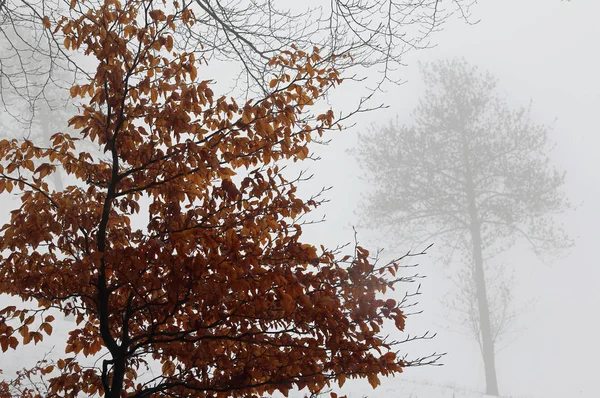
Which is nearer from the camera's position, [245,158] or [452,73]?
[245,158]

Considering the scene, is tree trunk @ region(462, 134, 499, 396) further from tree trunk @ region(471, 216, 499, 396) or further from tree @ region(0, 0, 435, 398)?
tree @ region(0, 0, 435, 398)

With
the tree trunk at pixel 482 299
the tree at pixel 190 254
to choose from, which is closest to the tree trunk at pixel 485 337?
the tree trunk at pixel 482 299

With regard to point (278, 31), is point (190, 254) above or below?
below

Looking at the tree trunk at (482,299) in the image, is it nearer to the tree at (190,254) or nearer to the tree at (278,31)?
the tree at (278,31)

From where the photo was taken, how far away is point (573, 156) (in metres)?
51.5

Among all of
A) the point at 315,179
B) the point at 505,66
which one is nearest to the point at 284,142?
the point at 315,179

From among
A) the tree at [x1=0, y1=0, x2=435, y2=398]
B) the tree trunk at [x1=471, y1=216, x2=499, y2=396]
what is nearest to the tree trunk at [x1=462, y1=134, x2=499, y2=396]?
the tree trunk at [x1=471, y1=216, x2=499, y2=396]

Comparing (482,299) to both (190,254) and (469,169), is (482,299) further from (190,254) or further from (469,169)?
(190,254)

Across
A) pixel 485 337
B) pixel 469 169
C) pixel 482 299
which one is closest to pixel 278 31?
pixel 469 169

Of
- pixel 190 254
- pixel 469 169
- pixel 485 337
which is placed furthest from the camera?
pixel 469 169

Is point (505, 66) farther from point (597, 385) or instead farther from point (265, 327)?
point (265, 327)

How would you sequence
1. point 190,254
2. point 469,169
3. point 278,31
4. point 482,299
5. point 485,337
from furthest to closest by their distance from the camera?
point 469,169 < point 482,299 < point 485,337 < point 278,31 < point 190,254

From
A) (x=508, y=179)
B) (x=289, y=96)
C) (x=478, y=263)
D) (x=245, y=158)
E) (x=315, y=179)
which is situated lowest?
(x=245, y=158)

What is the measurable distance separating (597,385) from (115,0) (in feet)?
106
